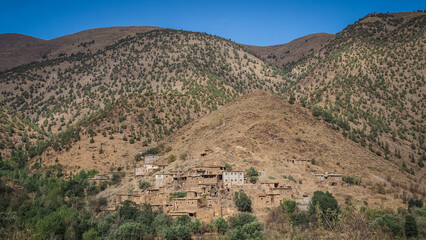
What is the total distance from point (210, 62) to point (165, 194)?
9278 centimetres

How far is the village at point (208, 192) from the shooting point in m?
44.0

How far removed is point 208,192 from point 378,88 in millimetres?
66744

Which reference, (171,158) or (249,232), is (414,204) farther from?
(171,158)

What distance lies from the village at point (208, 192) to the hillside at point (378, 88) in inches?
1032

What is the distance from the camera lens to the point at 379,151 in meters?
68.0

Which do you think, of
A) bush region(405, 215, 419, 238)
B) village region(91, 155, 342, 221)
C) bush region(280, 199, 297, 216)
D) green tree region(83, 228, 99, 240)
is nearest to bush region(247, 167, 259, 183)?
village region(91, 155, 342, 221)

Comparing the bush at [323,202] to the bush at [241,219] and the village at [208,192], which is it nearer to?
the village at [208,192]

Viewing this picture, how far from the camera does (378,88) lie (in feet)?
324

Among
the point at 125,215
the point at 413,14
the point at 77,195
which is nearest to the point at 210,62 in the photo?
the point at 413,14

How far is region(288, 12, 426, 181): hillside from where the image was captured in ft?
243

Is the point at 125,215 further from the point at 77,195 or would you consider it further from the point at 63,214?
the point at 77,195

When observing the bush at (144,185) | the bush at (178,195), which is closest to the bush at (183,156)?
the bush at (144,185)

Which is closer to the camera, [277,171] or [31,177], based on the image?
[277,171]

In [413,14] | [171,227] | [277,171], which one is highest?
[413,14]
